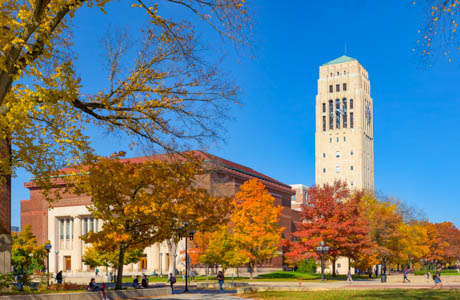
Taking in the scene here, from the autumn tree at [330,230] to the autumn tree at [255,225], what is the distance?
310 centimetres

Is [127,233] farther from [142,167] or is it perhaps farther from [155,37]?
[155,37]

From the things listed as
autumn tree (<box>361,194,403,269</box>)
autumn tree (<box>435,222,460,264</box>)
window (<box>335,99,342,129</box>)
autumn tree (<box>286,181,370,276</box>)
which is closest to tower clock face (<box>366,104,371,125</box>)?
window (<box>335,99,342,129</box>)

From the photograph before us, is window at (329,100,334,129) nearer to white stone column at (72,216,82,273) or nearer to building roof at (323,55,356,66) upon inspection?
building roof at (323,55,356,66)

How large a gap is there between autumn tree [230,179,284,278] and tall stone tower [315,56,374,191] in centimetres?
6943

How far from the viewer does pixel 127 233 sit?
28562mm

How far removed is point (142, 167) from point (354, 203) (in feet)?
96.8

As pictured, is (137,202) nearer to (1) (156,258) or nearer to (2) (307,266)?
(2) (307,266)

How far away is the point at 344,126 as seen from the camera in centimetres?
12788

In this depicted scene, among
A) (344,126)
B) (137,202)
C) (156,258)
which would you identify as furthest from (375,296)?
(344,126)

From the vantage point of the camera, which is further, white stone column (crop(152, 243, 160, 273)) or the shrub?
white stone column (crop(152, 243, 160, 273))

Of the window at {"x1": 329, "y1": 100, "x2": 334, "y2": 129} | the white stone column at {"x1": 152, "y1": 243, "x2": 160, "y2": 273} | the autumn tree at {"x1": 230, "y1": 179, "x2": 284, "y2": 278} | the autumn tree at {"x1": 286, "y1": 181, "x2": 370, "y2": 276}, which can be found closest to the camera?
the autumn tree at {"x1": 286, "y1": 181, "x2": 370, "y2": 276}

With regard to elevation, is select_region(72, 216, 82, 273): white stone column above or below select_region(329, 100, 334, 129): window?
below

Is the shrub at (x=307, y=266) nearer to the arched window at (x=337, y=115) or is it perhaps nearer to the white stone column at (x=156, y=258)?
the white stone column at (x=156, y=258)

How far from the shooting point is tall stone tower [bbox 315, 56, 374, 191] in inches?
4904
